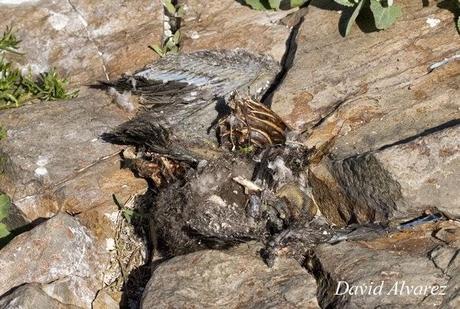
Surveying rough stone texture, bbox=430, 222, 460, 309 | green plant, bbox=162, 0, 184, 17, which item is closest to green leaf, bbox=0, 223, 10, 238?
green plant, bbox=162, 0, 184, 17

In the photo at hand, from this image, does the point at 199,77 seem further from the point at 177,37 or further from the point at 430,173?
the point at 430,173

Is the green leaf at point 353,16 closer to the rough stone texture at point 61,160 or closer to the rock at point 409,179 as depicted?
the rock at point 409,179

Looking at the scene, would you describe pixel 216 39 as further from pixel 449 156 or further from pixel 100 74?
pixel 449 156

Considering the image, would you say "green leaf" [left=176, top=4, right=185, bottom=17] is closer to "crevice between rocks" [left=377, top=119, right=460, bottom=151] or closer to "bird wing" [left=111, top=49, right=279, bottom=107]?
"bird wing" [left=111, top=49, right=279, bottom=107]

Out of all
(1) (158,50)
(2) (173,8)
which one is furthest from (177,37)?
(2) (173,8)

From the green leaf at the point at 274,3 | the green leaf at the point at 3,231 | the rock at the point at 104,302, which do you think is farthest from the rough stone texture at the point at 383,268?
the green leaf at the point at 274,3
